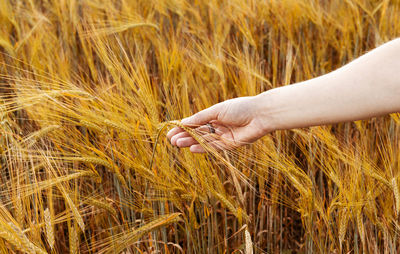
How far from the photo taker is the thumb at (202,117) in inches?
37.6

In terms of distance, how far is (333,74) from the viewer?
3.00 ft

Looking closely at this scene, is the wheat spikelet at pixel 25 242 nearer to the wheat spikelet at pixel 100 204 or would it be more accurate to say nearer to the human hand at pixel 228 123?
the wheat spikelet at pixel 100 204

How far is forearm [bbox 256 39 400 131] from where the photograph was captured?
84 centimetres

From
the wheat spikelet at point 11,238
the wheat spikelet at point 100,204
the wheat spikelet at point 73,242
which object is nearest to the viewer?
the wheat spikelet at point 11,238

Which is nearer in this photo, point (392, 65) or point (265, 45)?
point (392, 65)

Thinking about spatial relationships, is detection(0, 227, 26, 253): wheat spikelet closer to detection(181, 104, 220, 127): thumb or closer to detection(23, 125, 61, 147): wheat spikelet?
detection(23, 125, 61, 147): wheat spikelet

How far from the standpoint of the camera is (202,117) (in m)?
0.97

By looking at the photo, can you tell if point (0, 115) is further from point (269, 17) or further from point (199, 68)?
point (269, 17)

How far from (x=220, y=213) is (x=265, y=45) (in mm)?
920

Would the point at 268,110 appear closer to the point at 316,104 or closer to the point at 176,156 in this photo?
the point at 316,104

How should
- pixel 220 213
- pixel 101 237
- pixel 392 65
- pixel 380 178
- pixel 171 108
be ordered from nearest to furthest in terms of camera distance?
1. pixel 392 65
2. pixel 380 178
3. pixel 171 108
4. pixel 101 237
5. pixel 220 213

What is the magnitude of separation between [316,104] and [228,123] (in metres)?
0.21

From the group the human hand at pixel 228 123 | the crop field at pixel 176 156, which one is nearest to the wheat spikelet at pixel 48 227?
the crop field at pixel 176 156

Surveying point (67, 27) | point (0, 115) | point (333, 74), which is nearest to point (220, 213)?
Answer: point (333, 74)
